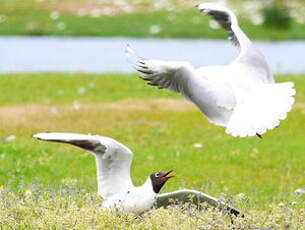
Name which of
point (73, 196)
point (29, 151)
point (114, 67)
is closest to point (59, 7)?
point (114, 67)

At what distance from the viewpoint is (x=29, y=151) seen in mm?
7117

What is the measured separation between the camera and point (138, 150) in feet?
24.5

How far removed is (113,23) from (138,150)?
50.8 ft

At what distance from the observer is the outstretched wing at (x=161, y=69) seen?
451 centimetres

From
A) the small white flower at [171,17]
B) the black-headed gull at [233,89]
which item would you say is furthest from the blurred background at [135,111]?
the small white flower at [171,17]

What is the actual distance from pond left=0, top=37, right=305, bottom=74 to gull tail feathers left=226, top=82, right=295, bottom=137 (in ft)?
30.5

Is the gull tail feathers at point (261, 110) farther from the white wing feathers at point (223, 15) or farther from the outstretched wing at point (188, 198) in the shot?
the white wing feathers at point (223, 15)

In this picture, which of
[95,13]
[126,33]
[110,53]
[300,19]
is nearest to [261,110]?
[110,53]

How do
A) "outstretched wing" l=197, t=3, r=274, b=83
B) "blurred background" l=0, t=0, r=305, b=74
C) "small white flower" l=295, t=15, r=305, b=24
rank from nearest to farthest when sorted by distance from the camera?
1. "outstretched wing" l=197, t=3, r=274, b=83
2. "blurred background" l=0, t=0, r=305, b=74
3. "small white flower" l=295, t=15, r=305, b=24

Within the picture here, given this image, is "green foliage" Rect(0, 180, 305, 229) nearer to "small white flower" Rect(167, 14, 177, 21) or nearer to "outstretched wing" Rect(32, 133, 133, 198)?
"outstretched wing" Rect(32, 133, 133, 198)

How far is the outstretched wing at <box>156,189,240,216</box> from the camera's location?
4586mm

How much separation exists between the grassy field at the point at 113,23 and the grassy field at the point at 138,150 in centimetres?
1004

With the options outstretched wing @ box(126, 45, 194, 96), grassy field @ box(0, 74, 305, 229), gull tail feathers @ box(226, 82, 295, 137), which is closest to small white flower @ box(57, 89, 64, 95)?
grassy field @ box(0, 74, 305, 229)

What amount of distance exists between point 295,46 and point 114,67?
263 inches
